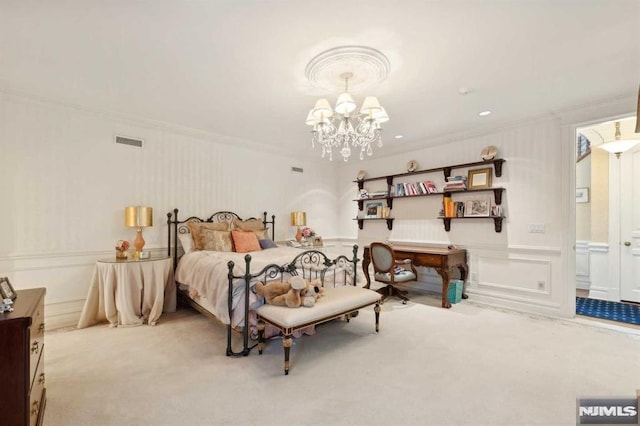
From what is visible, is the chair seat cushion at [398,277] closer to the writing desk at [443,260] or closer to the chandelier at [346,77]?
the writing desk at [443,260]

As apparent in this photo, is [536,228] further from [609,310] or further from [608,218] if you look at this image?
[608,218]

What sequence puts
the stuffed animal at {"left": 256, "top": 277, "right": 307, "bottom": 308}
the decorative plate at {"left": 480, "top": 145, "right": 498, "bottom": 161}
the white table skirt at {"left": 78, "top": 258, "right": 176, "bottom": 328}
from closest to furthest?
1. the stuffed animal at {"left": 256, "top": 277, "right": 307, "bottom": 308}
2. the white table skirt at {"left": 78, "top": 258, "right": 176, "bottom": 328}
3. the decorative plate at {"left": 480, "top": 145, "right": 498, "bottom": 161}

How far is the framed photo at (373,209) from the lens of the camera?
18.7ft

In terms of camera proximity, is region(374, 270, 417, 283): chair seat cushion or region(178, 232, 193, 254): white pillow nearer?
region(178, 232, 193, 254): white pillow

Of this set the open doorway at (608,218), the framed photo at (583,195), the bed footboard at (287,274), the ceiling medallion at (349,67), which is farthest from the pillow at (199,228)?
the framed photo at (583,195)

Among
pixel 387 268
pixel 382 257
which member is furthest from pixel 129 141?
pixel 387 268

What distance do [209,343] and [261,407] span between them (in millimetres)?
1230

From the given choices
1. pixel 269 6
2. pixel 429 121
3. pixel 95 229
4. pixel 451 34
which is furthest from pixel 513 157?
pixel 95 229

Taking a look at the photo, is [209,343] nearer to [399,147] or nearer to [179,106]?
[179,106]

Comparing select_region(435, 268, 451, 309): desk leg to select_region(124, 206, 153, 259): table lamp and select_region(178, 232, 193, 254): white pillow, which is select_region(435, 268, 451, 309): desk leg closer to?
select_region(178, 232, 193, 254): white pillow

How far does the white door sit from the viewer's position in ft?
13.9

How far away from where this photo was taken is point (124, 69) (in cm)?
265

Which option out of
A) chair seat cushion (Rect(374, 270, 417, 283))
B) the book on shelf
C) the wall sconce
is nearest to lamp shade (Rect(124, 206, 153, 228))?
chair seat cushion (Rect(374, 270, 417, 283))

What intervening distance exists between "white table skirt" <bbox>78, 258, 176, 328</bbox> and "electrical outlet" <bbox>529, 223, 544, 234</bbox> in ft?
16.2
